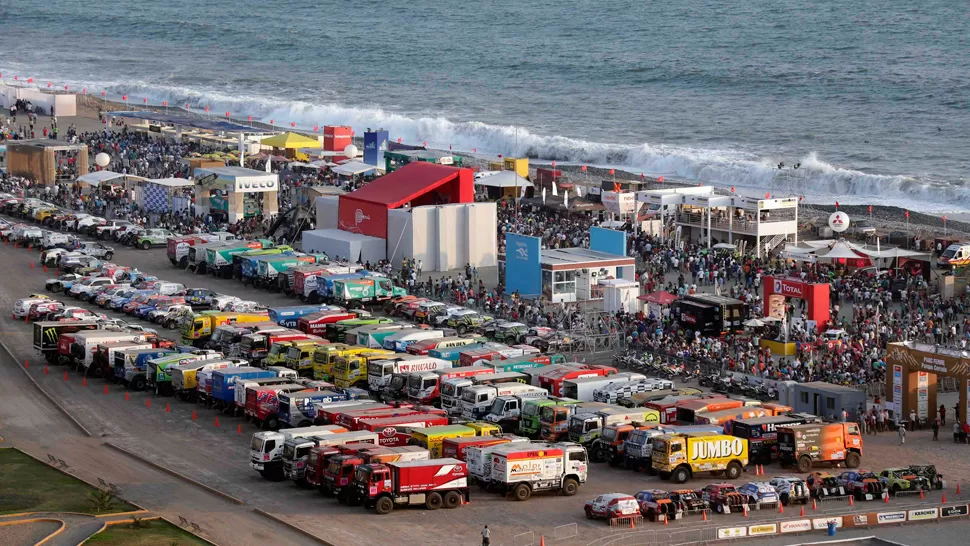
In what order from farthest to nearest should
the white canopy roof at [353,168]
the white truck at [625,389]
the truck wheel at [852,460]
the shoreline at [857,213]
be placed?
the white canopy roof at [353,168]
the shoreline at [857,213]
the white truck at [625,389]
the truck wheel at [852,460]

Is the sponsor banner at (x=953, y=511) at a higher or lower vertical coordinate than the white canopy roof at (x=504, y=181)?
lower

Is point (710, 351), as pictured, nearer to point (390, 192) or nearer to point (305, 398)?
point (305, 398)

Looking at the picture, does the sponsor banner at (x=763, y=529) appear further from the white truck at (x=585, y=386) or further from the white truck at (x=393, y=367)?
the white truck at (x=393, y=367)

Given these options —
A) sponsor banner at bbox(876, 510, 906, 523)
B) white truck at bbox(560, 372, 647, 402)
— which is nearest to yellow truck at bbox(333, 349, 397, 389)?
white truck at bbox(560, 372, 647, 402)

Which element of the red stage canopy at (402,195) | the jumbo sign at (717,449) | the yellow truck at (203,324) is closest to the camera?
the jumbo sign at (717,449)

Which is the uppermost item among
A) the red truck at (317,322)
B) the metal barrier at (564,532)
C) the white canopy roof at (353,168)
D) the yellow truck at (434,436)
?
the white canopy roof at (353,168)

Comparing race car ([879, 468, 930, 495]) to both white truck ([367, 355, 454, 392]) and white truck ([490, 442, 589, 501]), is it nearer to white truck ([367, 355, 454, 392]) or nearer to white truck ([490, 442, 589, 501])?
white truck ([490, 442, 589, 501])

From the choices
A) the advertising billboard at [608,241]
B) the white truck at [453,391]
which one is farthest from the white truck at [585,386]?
the advertising billboard at [608,241]
